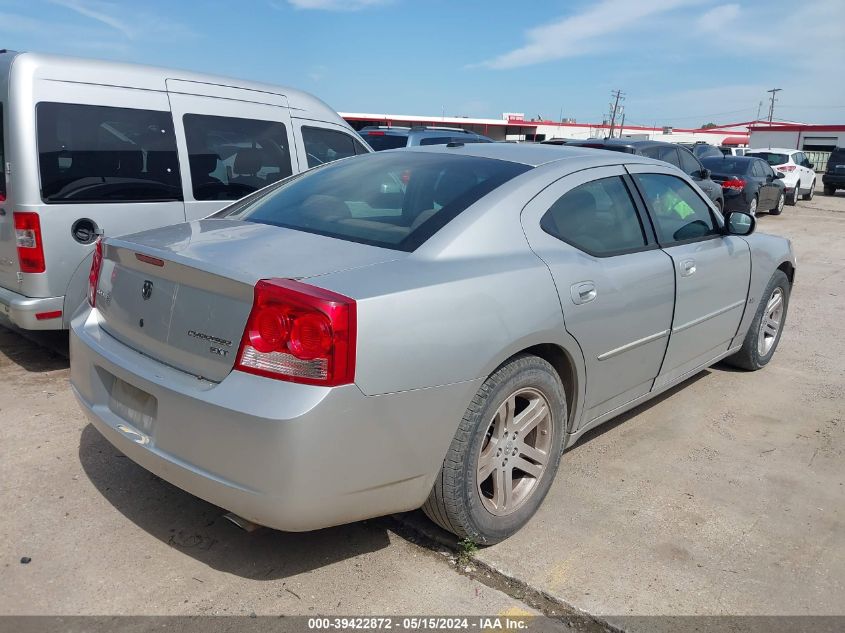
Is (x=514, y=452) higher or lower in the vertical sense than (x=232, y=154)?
lower

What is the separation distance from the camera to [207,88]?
5613 millimetres

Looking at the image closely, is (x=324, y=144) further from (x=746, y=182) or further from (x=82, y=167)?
(x=746, y=182)

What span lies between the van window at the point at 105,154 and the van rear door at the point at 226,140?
16cm

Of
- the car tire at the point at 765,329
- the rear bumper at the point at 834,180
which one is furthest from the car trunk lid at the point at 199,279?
the rear bumper at the point at 834,180

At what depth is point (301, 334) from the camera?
2.27 metres

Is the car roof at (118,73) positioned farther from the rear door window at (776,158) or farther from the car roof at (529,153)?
the rear door window at (776,158)

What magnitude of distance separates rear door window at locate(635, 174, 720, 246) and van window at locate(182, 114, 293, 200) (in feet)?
11.0

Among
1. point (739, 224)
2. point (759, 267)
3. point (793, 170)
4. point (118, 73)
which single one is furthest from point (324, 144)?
point (793, 170)

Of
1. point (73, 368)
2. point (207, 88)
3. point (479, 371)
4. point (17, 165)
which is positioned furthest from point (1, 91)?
point (479, 371)

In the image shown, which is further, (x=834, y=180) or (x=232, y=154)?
(x=834, y=180)

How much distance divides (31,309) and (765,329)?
206 inches

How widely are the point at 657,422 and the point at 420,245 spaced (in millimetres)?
2381

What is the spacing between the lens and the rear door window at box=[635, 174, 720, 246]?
12.8 ft

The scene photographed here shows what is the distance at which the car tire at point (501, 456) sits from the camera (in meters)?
2.69
